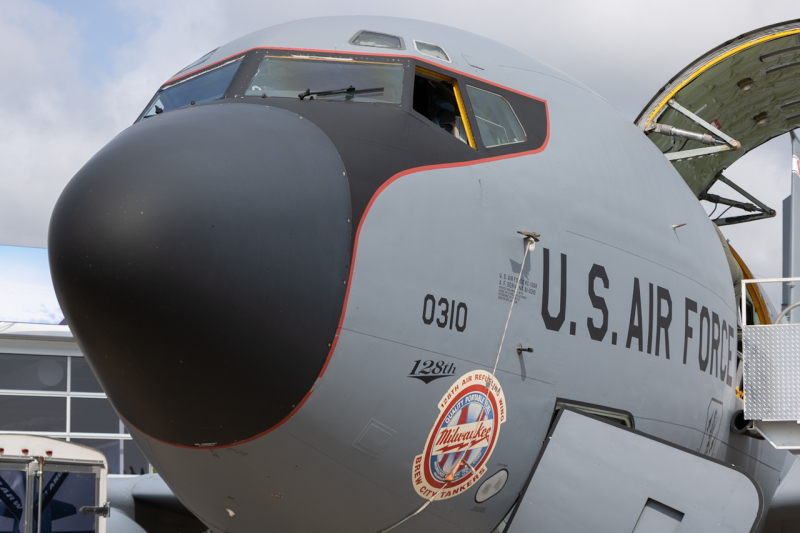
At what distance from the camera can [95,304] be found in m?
3.46

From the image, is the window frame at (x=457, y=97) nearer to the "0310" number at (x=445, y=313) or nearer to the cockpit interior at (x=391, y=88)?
the cockpit interior at (x=391, y=88)

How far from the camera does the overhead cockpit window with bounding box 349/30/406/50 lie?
197 inches

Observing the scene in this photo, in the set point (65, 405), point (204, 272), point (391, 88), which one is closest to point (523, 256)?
point (391, 88)

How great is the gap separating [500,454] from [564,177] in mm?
1815

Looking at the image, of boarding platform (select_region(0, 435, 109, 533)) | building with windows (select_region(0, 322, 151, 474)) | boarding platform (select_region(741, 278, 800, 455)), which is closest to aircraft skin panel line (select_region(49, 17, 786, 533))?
boarding platform (select_region(741, 278, 800, 455))

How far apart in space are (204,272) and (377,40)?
7.79ft

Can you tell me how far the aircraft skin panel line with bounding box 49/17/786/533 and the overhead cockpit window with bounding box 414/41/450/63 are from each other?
0.02 m

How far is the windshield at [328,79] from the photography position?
4633 millimetres

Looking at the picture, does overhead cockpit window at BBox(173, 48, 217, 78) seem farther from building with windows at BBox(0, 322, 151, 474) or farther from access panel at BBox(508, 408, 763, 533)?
building with windows at BBox(0, 322, 151, 474)

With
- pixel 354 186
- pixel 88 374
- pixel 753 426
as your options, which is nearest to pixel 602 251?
pixel 354 186

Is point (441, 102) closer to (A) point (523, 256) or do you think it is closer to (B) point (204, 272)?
(A) point (523, 256)

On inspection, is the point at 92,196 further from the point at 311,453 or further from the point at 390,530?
the point at 390,530

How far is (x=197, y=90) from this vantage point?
5266 millimetres

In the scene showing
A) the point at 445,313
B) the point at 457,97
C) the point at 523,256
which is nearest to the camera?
the point at 445,313
